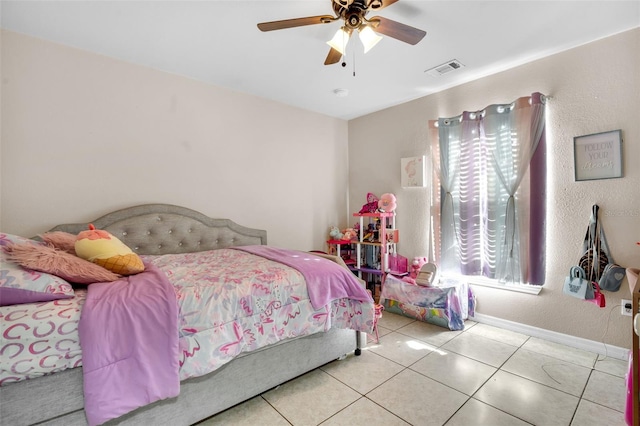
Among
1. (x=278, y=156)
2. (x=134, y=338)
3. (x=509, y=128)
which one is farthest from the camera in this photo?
(x=278, y=156)

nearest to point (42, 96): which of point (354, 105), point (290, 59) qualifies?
point (290, 59)

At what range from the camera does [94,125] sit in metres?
2.32

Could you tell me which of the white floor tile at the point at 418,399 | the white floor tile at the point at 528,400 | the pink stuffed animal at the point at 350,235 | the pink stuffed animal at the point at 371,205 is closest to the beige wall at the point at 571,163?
the white floor tile at the point at 528,400

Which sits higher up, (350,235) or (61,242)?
(61,242)

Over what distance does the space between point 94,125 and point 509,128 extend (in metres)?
3.61

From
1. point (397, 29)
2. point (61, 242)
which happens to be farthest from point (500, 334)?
point (61, 242)

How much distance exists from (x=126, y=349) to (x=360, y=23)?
1.96m

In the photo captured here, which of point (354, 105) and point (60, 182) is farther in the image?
point (354, 105)

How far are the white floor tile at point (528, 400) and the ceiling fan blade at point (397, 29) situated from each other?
2.16 meters

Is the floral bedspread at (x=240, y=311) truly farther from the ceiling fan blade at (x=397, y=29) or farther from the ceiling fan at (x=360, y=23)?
the ceiling fan blade at (x=397, y=29)

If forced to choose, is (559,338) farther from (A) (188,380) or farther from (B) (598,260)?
(A) (188,380)

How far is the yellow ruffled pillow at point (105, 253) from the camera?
5.05ft

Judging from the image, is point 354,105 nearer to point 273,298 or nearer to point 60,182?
point 273,298

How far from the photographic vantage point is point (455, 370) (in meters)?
1.97
